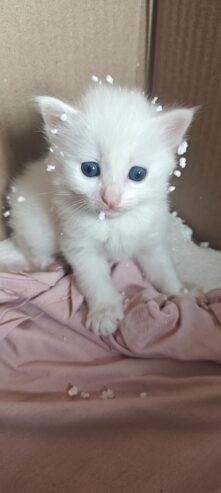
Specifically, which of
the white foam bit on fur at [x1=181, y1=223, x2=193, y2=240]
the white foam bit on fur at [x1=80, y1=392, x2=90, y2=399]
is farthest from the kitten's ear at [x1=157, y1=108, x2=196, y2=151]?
the white foam bit on fur at [x1=80, y1=392, x2=90, y2=399]

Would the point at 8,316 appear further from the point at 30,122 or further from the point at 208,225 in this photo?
the point at 208,225

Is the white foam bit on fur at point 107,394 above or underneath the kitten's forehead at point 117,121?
underneath

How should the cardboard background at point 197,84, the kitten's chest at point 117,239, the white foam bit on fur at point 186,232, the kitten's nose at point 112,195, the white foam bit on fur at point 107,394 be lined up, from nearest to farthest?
the kitten's nose at point 112,195, the white foam bit on fur at point 107,394, the kitten's chest at point 117,239, the cardboard background at point 197,84, the white foam bit on fur at point 186,232

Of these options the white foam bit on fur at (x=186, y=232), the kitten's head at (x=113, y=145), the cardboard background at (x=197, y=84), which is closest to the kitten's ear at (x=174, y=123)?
the kitten's head at (x=113, y=145)

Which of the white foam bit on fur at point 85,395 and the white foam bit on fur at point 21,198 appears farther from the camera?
the white foam bit on fur at point 21,198

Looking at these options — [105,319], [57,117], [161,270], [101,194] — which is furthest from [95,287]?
[57,117]

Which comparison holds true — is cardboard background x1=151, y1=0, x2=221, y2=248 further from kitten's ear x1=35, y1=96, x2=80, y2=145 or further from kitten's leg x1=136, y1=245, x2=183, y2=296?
kitten's ear x1=35, y1=96, x2=80, y2=145

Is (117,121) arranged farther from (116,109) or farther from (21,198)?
(21,198)

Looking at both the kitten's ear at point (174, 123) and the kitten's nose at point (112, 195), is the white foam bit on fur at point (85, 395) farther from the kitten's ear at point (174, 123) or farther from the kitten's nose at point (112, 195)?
the kitten's ear at point (174, 123)
